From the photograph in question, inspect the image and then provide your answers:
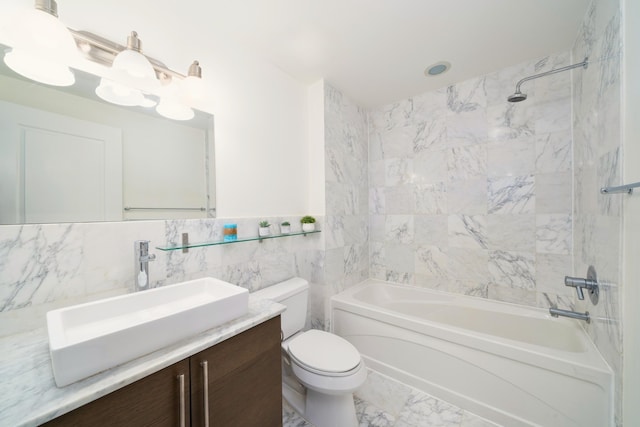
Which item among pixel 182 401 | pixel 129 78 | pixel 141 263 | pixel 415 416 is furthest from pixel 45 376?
pixel 415 416

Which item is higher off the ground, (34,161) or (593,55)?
(593,55)

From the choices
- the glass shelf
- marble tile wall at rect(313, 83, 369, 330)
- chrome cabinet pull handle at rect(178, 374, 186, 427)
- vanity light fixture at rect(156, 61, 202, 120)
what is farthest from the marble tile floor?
vanity light fixture at rect(156, 61, 202, 120)

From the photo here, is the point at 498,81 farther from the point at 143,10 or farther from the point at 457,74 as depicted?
the point at 143,10

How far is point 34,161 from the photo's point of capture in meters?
0.93

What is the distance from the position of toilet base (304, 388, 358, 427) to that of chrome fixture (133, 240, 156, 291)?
3.93 feet

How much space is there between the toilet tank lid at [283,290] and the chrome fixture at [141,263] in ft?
2.12

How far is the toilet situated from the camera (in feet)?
4.34

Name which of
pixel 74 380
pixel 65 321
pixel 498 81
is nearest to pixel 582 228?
pixel 498 81

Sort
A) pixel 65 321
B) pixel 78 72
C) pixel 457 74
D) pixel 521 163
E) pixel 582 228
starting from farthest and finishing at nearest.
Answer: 1. pixel 457 74
2. pixel 521 163
3. pixel 582 228
4. pixel 78 72
5. pixel 65 321

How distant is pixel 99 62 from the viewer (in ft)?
3.50

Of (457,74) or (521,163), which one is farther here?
(457,74)

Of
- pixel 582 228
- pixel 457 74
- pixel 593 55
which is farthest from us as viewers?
pixel 457 74

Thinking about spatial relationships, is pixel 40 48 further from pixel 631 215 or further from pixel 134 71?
pixel 631 215

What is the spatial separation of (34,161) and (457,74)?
8.94ft
